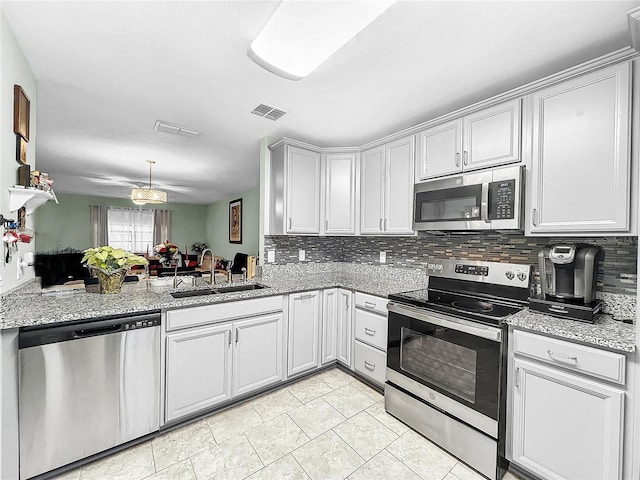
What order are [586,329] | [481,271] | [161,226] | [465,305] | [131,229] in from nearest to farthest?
1. [586,329]
2. [465,305]
3. [481,271]
4. [131,229]
5. [161,226]

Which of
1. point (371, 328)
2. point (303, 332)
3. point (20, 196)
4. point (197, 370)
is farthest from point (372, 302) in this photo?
point (20, 196)

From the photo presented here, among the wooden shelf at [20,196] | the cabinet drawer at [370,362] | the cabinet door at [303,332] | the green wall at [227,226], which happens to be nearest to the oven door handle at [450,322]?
the cabinet drawer at [370,362]

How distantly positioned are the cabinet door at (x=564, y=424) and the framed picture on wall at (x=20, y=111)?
9.98ft

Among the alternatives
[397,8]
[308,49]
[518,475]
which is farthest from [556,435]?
[308,49]

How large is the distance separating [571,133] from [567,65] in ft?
1.36

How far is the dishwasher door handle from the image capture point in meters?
1.52

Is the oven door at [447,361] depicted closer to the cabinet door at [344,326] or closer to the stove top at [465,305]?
the stove top at [465,305]

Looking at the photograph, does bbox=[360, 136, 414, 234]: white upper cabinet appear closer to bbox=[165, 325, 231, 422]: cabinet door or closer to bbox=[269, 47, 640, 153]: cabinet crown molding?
bbox=[269, 47, 640, 153]: cabinet crown molding

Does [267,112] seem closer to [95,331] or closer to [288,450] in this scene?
[95,331]

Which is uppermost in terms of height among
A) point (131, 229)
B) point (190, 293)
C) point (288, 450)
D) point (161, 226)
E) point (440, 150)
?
point (440, 150)

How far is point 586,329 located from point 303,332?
1897 millimetres

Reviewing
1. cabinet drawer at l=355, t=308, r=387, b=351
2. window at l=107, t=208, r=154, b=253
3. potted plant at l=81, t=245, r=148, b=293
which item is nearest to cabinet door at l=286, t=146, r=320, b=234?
cabinet drawer at l=355, t=308, r=387, b=351

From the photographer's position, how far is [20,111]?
5.18 feet

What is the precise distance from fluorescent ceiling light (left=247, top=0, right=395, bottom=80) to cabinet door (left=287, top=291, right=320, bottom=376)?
1729 mm
